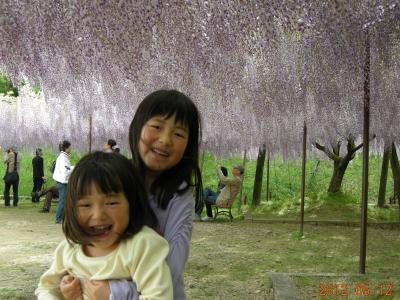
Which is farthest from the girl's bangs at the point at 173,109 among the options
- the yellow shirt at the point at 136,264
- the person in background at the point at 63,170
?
the person in background at the point at 63,170

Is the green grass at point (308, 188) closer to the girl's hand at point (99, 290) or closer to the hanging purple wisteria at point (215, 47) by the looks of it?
the hanging purple wisteria at point (215, 47)

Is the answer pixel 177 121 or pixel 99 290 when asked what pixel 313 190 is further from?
pixel 99 290

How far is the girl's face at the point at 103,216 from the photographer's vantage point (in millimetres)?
1203


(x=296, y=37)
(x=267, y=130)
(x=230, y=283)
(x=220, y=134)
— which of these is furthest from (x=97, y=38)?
(x=220, y=134)

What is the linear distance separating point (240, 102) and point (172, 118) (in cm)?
655

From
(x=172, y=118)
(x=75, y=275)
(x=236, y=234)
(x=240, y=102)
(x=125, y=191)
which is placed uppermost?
(x=240, y=102)

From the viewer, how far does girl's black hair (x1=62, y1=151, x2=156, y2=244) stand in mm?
1208

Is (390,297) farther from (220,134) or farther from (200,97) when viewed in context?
(220,134)

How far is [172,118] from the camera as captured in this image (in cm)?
134

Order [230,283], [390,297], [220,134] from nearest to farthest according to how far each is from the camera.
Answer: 1. [390,297]
2. [230,283]
3. [220,134]

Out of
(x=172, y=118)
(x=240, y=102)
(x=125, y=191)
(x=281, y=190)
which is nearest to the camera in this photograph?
(x=125, y=191)

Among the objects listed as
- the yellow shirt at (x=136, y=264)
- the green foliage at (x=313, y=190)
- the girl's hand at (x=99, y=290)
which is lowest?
the green foliage at (x=313, y=190)

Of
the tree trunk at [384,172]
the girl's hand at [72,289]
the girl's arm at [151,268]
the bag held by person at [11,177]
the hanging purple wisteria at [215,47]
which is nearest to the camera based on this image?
the girl's arm at [151,268]

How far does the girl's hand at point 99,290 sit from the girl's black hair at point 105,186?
11 centimetres
